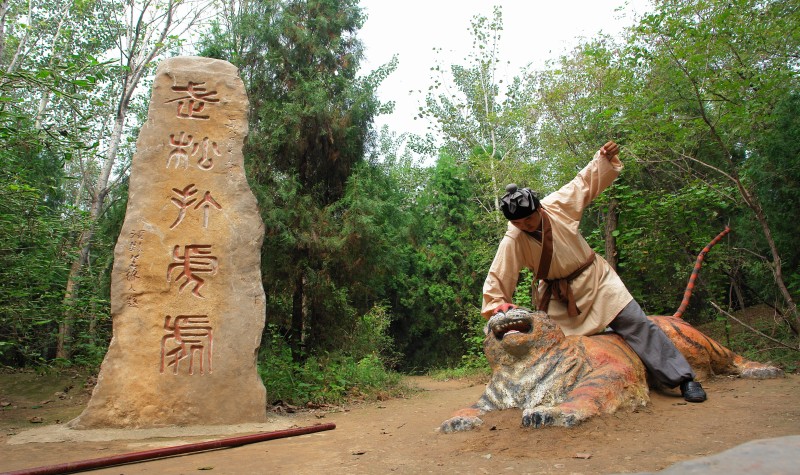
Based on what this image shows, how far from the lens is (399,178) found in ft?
60.6

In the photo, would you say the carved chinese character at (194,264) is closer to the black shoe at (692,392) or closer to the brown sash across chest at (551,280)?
the brown sash across chest at (551,280)

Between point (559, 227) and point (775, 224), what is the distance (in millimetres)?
5604

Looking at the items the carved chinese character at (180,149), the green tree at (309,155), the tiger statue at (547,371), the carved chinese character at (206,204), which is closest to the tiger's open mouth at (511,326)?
the tiger statue at (547,371)

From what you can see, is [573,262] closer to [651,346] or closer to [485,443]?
[651,346]

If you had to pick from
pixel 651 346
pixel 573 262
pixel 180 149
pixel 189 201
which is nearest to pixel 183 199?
pixel 189 201

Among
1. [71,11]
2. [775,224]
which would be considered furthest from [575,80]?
[71,11]

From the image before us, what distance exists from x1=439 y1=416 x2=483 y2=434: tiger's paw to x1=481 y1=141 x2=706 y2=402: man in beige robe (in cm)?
73

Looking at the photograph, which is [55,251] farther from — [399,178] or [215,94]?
[399,178]

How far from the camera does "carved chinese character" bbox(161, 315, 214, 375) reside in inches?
202

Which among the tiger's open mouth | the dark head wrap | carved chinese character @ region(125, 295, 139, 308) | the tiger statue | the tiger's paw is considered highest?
the dark head wrap

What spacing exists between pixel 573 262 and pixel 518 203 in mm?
673

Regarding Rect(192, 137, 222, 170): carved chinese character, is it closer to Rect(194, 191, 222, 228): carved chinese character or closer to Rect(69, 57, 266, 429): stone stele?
Rect(69, 57, 266, 429): stone stele

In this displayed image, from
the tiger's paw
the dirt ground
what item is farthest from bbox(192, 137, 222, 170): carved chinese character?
the tiger's paw

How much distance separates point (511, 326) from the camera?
11.9 ft
